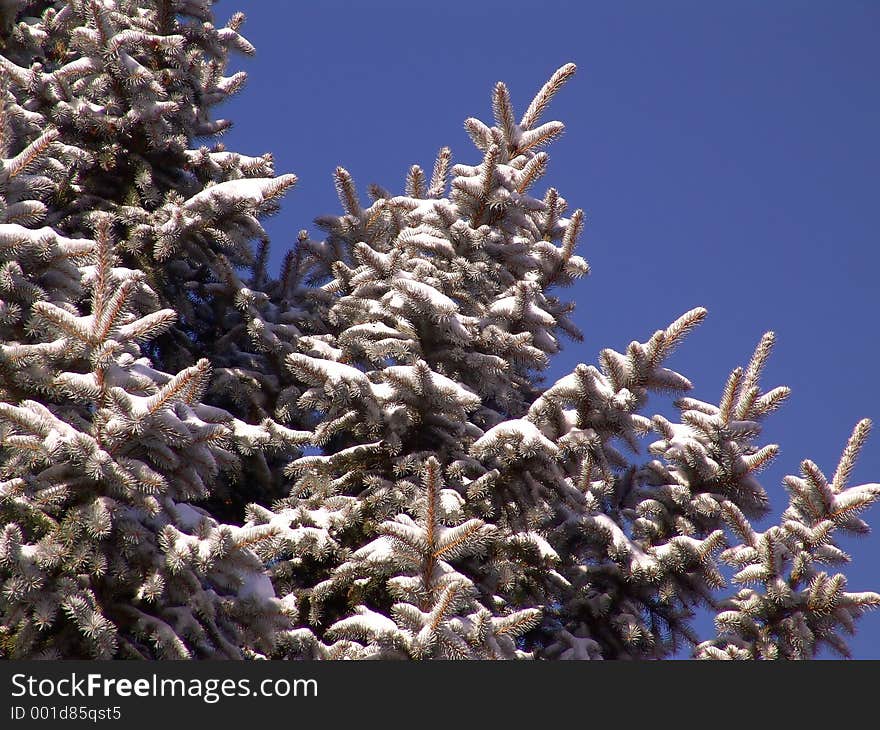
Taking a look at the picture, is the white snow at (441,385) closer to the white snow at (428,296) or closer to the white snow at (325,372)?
the white snow at (325,372)

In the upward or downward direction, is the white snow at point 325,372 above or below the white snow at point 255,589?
above

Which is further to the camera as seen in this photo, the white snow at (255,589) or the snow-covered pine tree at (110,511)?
the white snow at (255,589)

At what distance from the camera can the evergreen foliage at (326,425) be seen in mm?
6105

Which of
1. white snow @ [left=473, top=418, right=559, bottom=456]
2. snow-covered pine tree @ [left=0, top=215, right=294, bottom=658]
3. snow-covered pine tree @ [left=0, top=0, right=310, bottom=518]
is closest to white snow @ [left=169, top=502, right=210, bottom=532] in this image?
snow-covered pine tree @ [left=0, top=215, right=294, bottom=658]

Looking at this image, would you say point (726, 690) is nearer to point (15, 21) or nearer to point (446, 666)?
point (446, 666)

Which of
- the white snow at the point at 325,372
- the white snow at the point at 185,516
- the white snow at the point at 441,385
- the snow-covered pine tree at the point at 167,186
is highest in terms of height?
the snow-covered pine tree at the point at 167,186

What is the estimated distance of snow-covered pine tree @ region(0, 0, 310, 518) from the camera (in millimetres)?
8609

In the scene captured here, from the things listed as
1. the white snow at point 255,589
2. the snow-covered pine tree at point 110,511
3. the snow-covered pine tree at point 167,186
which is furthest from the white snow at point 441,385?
the white snow at point 255,589

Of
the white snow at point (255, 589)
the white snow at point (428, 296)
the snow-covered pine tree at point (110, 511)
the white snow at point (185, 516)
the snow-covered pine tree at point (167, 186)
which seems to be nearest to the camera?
the snow-covered pine tree at point (110, 511)

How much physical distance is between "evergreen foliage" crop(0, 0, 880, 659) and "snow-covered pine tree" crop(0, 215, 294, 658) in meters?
0.02

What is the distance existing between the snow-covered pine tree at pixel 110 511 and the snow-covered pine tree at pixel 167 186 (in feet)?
5.30

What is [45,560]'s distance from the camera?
5703mm

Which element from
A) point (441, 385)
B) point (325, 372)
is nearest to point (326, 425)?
point (325, 372)

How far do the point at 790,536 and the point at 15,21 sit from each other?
29.4 feet
